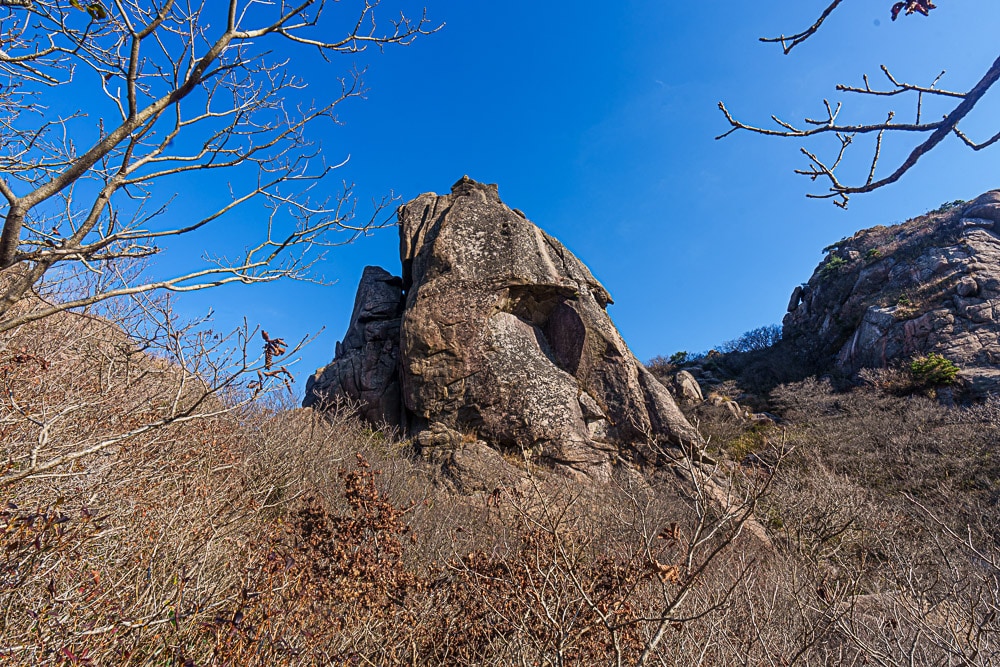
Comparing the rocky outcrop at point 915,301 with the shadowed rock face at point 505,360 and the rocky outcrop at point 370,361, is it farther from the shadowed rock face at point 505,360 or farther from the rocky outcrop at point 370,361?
the rocky outcrop at point 370,361

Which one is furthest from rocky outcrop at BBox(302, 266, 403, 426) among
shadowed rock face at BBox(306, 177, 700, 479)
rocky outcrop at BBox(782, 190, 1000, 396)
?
rocky outcrop at BBox(782, 190, 1000, 396)

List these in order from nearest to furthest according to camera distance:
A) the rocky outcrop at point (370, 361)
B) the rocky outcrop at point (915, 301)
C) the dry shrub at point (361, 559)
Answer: the dry shrub at point (361, 559)
the rocky outcrop at point (370, 361)
the rocky outcrop at point (915, 301)

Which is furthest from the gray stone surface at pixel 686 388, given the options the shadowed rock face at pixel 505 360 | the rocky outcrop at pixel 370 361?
the rocky outcrop at pixel 370 361

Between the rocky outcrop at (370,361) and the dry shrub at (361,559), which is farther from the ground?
the rocky outcrop at (370,361)

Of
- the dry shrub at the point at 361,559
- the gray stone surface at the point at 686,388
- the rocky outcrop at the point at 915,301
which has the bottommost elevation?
the dry shrub at the point at 361,559

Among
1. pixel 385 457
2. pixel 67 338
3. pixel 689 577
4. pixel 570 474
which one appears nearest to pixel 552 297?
pixel 570 474

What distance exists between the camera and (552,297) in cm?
1475

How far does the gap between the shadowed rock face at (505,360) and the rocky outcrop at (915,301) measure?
15.6 m

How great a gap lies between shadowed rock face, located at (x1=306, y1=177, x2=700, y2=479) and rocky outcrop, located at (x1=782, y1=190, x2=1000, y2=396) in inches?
612

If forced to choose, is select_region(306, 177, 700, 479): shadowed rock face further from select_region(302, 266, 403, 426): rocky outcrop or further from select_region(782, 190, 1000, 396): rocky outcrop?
select_region(782, 190, 1000, 396): rocky outcrop

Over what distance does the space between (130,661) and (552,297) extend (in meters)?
13.1

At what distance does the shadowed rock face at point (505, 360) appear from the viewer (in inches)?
488

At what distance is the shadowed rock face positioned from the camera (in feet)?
40.6

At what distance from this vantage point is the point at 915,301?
78.4ft
